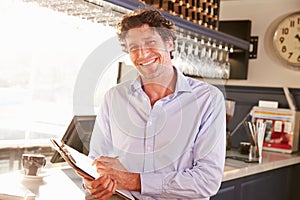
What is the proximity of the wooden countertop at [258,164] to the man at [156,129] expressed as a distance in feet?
2.79

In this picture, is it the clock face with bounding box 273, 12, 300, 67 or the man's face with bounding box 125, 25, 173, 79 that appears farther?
the clock face with bounding box 273, 12, 300, 67

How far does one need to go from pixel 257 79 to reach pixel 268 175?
47.4 inches

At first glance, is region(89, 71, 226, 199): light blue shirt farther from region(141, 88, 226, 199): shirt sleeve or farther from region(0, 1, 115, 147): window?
region(0, 1, 115, 147): window

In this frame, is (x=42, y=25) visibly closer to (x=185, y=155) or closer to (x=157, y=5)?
(x=157, y=5)

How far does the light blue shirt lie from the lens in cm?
153

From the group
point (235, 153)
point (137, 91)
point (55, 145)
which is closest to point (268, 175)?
point (235, 153)

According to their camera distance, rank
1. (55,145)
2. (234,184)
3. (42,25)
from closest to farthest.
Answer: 1. (55,145)
2. (234,184)
3. (42,25)

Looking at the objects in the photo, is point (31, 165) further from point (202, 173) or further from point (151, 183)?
point (202, 173)

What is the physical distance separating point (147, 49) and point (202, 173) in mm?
435

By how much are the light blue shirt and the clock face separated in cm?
243

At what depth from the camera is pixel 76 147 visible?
6.75 ft

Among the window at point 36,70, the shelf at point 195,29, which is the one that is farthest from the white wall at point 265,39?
the window at point 36,70

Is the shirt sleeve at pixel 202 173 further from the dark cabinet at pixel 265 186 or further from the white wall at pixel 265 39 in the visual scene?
the white wall at pixel 265 39

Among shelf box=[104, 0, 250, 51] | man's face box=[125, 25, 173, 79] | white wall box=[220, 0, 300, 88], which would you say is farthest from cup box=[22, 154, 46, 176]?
white wall box=[220, 0, 300, 88]
